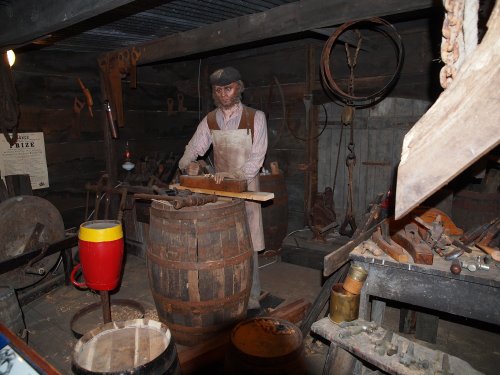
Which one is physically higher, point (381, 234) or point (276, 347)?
point (381, 234)

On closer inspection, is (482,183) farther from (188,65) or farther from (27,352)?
(188,65)

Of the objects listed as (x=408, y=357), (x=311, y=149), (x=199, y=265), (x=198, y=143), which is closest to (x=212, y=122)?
(x=198, y=143)

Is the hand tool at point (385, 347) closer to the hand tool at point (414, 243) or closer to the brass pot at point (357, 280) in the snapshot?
the brass pot at point (357, 280)

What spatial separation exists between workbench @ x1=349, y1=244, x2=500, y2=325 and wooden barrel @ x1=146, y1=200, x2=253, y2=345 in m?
1.00

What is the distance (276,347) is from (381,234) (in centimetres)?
121

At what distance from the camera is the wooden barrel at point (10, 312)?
9.02 feet

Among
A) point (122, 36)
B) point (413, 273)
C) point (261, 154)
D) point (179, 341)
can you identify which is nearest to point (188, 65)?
point (122, 36)

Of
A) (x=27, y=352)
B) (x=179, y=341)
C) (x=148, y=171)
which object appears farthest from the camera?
(x=148, y=171)

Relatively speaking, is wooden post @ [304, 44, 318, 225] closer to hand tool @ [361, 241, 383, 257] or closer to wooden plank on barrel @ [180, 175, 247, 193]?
wooden plank on barrel @ [180, 175, 247, 193]

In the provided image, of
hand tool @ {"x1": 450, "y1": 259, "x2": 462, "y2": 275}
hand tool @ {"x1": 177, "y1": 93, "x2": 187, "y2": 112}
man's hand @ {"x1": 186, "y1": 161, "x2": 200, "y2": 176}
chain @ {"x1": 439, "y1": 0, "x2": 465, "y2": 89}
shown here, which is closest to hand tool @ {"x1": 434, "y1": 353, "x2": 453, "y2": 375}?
hand tool @ {"x1": 450, "y1": 259, "x2": 462, "y2": 275}

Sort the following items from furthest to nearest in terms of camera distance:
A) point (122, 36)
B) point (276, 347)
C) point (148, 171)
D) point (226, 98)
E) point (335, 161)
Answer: point (335, 161) → point (148, 171) → point (122, 36) → point (226, 98) → point (276, 347)

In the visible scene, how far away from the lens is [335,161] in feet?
19.1

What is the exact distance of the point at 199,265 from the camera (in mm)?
2705

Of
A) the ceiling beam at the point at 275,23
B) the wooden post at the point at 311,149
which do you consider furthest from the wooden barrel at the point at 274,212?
the ceiling beam at the point at 275,23
